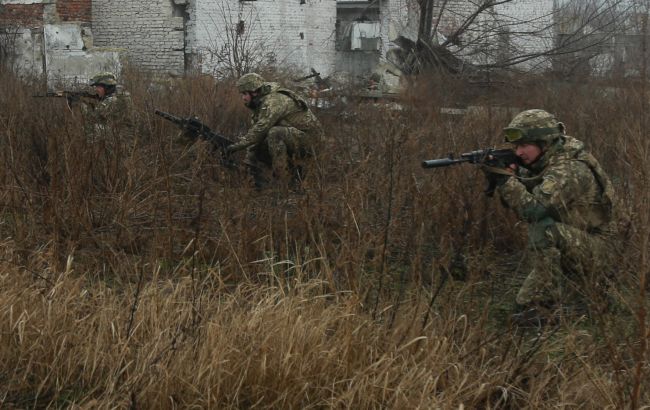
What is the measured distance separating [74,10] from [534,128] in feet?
50.5

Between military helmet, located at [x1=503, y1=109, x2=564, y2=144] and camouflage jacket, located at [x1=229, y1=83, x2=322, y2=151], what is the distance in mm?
3352

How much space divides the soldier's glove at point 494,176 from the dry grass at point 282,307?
1.34ft

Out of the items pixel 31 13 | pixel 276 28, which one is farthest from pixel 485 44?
pixel 31 13

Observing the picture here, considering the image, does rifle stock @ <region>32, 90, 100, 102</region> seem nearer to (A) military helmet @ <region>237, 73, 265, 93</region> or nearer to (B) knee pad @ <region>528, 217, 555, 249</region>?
(A) military helmet @ <region>237, 73, 265, 93</region>

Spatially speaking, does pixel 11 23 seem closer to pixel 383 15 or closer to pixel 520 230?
pixel 383 15

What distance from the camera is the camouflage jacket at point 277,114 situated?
290 inches

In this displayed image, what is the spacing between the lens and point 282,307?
3586 mm

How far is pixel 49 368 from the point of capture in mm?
3359

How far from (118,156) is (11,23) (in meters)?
12.3

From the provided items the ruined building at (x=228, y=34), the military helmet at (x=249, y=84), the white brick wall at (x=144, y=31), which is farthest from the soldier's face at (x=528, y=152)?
the white brick wall at (x=144, y=31)

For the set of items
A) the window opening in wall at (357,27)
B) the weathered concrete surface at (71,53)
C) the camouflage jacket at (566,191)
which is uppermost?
the window opening in wall at (357,27)

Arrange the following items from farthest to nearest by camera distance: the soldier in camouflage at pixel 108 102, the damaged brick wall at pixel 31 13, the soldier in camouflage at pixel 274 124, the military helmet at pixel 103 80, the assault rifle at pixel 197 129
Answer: the damaged brick wall at pixel 31 13, the military helmet at pixel 103 80, the soldier in camouflage at pixel 108 102, the soldier in camouflage at pixel 274 124, the assault rifle at pixel 197 129

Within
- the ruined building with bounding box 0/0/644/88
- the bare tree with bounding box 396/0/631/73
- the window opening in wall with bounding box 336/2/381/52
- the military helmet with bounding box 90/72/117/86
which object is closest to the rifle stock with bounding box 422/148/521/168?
the military helmet with bounding box 90/72/117/86

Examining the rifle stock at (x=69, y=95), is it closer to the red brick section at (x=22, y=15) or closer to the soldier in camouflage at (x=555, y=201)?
the soldier in camouflage at (x=555, y=201)
